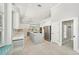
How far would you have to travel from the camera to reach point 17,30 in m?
2.01

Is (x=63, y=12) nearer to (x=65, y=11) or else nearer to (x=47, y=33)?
(x=65, y=11)

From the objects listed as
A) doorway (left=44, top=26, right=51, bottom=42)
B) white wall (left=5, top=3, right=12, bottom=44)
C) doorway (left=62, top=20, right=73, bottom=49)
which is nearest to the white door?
doorway (left=62, top=20, right=73, bottom=49)

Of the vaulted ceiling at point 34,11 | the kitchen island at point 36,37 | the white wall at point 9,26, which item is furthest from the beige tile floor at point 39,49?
the vaulted ceiling at point 34,11

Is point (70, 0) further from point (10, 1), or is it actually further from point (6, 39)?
point (6, 39)

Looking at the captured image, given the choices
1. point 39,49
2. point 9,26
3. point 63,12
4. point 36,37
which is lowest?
point 39,49

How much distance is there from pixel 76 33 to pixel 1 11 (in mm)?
1612

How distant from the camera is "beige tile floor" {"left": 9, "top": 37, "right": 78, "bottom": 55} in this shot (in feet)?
6.62

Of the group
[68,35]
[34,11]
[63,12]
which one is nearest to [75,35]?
[68,35]

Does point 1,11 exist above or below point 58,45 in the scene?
above

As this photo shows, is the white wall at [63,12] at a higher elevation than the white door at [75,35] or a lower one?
higher

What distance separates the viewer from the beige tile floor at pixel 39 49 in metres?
2.02

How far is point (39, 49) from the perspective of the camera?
6.72 feet

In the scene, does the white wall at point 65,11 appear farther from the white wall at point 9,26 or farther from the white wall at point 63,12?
the white wall at point 9,26

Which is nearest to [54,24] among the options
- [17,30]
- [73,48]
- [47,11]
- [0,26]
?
[47,11]
